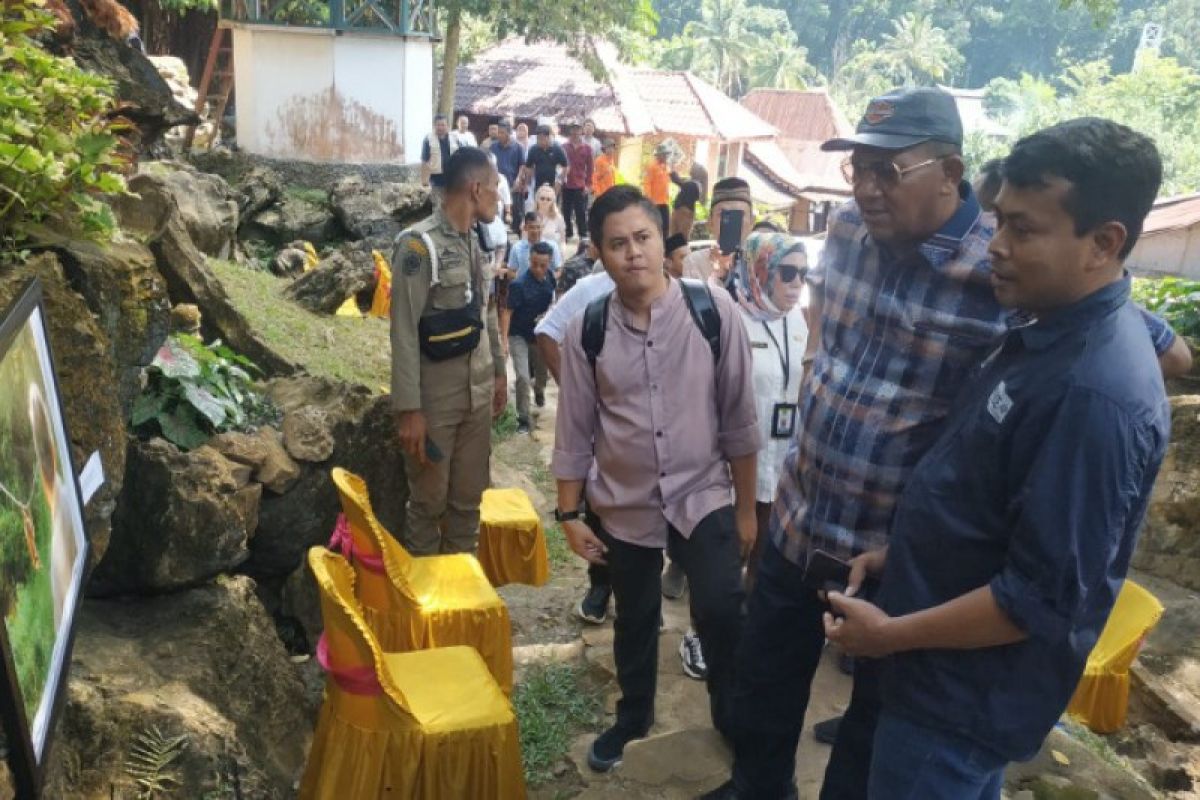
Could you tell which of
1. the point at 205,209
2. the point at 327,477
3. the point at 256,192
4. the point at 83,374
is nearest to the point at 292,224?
the point at 256,192

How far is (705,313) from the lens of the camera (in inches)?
120

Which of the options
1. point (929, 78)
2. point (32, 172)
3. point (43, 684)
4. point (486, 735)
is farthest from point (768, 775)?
point (929, 78)

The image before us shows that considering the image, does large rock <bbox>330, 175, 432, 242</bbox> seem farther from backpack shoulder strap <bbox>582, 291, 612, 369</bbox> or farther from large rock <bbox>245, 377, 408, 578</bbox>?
backpack shoulder strap <bbox>582, 291, 612, 369</bbox>

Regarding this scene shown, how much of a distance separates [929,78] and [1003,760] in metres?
70.1

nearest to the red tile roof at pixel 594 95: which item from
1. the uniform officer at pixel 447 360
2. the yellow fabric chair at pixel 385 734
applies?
the uniform officer at pixel 447 360

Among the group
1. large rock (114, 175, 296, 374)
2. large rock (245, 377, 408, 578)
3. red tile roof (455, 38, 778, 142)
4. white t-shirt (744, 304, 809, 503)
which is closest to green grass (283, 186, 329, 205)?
large rock (114, 175, 296, 374)

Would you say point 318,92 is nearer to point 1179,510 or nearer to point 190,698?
point 1179,510

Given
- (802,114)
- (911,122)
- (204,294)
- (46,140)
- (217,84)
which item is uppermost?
(802,114)

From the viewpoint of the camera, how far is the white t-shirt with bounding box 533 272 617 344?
4301 millimetres

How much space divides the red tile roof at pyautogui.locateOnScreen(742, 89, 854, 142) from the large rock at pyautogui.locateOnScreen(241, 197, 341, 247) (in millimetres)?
30713

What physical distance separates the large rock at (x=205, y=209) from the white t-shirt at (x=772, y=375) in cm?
515

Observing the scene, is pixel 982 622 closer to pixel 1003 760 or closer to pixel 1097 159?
pixel 1003 760

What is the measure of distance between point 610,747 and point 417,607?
3.03ft

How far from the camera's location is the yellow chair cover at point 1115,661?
4.05 metres
